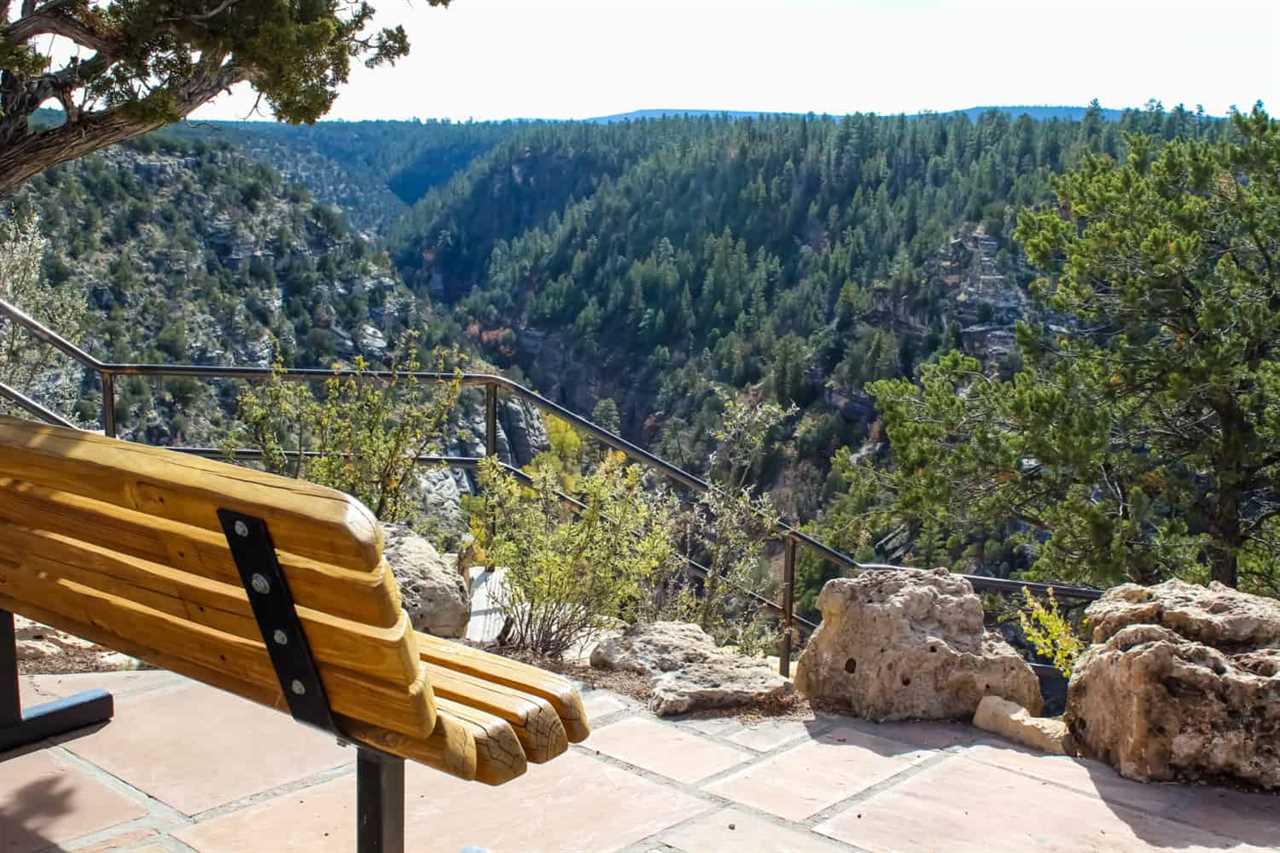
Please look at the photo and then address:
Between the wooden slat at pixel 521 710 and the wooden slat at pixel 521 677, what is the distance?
0.08 ft

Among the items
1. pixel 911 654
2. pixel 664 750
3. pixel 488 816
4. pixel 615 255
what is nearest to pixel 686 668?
pixel 664 750

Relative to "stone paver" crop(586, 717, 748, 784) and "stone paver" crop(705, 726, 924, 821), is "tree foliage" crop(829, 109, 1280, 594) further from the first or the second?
"stone paver" crop(586, 717, 748, 784)

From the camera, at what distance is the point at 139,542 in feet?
6.37

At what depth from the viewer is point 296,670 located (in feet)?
6.00

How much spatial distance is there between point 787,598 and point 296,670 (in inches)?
128

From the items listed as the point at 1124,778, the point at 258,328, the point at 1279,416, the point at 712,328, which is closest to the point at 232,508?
the point at 1124,778

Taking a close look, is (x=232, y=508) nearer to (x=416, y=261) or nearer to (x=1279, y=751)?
(x=1279, y=751)

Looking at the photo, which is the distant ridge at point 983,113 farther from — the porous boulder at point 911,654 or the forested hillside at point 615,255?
the porous boulder at point 911,654

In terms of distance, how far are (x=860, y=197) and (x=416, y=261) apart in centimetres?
4188

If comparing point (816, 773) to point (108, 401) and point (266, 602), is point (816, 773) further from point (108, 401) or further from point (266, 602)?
point (108, 401)

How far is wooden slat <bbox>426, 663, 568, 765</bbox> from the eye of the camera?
2.01 m

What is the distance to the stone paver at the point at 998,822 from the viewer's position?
272 centimetres

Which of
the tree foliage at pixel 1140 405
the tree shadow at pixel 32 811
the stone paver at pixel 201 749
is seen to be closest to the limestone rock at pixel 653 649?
the stone paver at pixel 201 749

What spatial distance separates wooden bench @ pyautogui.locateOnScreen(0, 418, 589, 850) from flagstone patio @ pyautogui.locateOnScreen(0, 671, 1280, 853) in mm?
595
